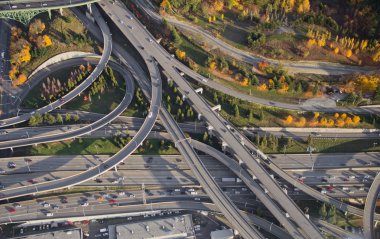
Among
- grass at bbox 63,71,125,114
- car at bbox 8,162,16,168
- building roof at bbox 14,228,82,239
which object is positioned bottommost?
building roof at bbox 14,228,82,239

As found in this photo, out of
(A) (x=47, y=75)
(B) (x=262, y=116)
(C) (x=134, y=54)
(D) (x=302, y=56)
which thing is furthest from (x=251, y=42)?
(A) (x=47, y=75)

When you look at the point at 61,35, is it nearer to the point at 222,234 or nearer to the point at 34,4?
the point at 34,4

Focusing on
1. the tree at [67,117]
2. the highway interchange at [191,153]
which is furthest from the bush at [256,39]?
the tree at [67,117]

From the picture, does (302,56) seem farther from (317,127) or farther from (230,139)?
(230,139)

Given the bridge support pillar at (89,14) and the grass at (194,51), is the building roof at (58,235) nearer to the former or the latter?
the grass at (194,51)

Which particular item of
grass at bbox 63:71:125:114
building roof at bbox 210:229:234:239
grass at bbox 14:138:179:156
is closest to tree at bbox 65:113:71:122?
grass at bbox 63:71:125:114

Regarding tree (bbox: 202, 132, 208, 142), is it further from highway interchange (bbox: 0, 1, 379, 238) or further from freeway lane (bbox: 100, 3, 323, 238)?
freeway lane (bbox: 100, 3, 323, 238)

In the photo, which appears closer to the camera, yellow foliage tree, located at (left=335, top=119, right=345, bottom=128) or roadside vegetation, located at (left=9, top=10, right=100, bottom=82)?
yellow foliage tree, located at (left=335, top=119, right=345, bottom=128)
